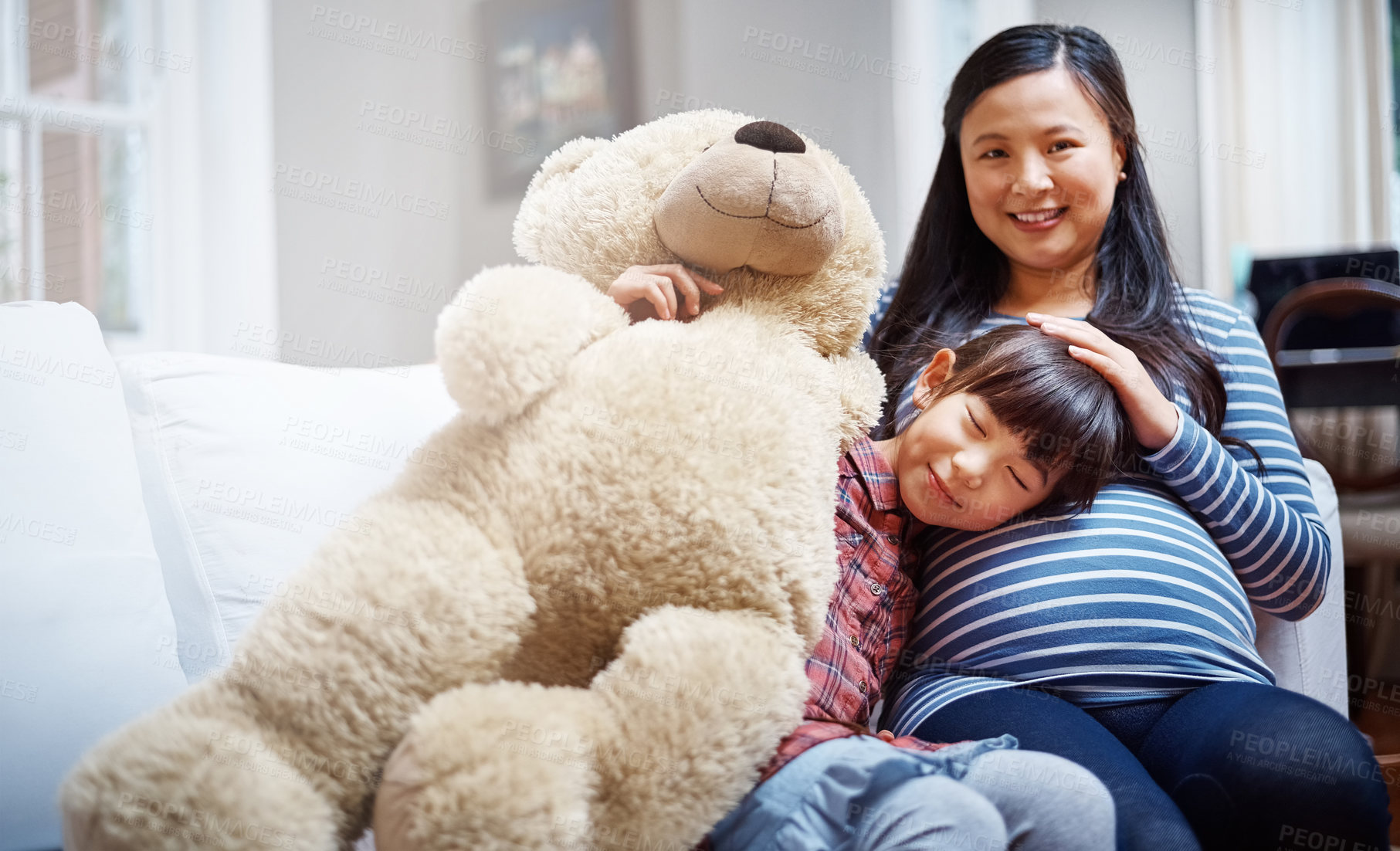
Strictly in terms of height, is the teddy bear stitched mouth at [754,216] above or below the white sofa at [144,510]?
above

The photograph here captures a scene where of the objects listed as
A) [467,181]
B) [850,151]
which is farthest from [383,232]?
[850,151]

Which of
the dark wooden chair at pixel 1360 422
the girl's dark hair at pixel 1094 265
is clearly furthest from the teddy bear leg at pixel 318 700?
the dark wooden chair at pixel 1360 422

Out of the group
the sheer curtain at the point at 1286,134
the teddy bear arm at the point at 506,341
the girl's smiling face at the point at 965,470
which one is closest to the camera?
the teddy bear arm at the point at 506,341

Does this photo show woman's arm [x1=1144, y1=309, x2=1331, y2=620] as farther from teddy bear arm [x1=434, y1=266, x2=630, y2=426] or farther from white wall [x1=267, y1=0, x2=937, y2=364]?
white wall [x1=267, y1=0, x2=937, y2=364]

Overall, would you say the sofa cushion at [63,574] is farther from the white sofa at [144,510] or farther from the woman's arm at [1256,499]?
the woman's arm at [1256,499]

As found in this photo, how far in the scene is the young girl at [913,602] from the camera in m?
0.62

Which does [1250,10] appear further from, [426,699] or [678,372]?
[426,699]

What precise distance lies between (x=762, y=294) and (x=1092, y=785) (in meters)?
0.44

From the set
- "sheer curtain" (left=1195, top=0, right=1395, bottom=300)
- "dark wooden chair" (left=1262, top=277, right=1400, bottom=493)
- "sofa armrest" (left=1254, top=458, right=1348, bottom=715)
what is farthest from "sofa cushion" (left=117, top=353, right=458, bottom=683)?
"sheer curtain" (left=1195, top=0, right=1395, bottom=300)

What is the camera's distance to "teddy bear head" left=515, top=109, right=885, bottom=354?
75 cm

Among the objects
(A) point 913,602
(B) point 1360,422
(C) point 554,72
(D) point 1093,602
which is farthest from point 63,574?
(B) point 1360,422

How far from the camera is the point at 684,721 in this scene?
1.98 ft

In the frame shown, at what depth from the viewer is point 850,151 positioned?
2637 mm

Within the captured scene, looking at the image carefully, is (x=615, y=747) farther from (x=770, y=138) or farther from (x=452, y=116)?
(x=452, y=116)
